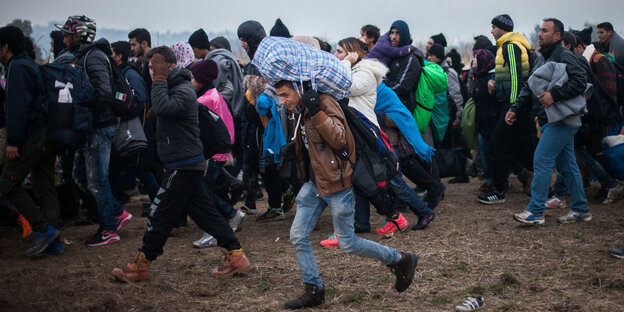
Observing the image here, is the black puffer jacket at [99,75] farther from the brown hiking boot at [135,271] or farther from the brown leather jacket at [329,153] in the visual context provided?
the brown leather jacket at [329,153]

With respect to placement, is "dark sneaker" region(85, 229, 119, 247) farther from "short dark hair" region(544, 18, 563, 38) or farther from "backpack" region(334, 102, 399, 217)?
"short dark hair" region(544, 18, 563, 38)

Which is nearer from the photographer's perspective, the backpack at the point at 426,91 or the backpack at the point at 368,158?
the backpack at the point at 368,158

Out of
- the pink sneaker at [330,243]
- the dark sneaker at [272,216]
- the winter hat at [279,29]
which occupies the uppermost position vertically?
the winter hat at [279,29]

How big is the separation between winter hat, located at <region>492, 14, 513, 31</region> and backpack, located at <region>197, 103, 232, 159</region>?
165 inches

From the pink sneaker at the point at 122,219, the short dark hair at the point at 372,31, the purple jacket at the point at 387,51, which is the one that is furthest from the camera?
the short dark hair at the point at 372,31

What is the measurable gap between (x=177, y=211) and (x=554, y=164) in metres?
4.07

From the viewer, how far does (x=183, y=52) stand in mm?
7113

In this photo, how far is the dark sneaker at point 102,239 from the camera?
20.2 ft

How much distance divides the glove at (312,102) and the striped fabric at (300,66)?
0.16 meters

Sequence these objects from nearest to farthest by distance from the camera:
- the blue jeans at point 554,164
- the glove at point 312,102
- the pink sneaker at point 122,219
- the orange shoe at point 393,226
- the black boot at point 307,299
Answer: the glove at point 312,102 → the black boot at point 307,299 → the blue jeans at point 554,164 → the orange shoe at point 393,226 → the pink sneaker at point 122,219

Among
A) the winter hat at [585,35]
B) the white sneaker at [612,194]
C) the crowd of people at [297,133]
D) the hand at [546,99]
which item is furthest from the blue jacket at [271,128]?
the winter hat at [585,35]

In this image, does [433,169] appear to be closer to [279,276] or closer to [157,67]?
[279,276]

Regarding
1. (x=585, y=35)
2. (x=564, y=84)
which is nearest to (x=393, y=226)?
(x=564, y=84)

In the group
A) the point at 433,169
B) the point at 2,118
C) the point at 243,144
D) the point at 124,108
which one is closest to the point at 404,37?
the point at 433,169
